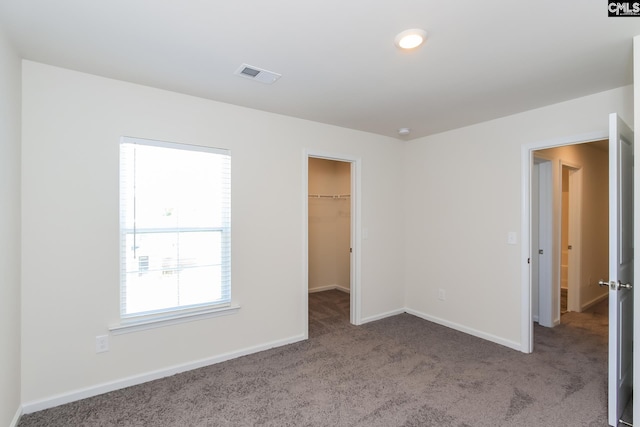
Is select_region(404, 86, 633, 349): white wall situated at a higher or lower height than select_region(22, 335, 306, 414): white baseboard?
higher

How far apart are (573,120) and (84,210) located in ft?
13.6

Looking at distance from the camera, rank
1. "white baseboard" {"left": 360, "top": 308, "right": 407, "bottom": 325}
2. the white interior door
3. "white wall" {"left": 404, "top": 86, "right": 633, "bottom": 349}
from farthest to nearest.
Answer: "white baseboard" {"left": 360, "top": 308, "right": 407, "bottom": 325} < "white wall" {"left": 404, "top": 86, "right": 633, "bottom": 349} < the white interior door

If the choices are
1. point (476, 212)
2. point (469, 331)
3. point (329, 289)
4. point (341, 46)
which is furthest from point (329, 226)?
point (341, 46)

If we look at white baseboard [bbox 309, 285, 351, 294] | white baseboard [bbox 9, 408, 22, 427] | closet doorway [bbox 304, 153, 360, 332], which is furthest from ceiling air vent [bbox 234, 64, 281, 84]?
white baseboard [bbox 309, 285, 351, 294]

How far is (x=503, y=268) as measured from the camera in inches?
134

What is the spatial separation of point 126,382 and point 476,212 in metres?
3.75

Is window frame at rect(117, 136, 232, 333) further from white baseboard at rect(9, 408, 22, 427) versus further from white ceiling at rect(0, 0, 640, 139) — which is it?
white baseboard at rect(9, 408, 22, 427)

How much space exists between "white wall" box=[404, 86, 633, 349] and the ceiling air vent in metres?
2.44

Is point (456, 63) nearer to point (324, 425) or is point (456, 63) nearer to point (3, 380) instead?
point (324, 425)

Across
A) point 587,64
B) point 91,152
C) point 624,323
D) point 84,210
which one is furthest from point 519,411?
point 91,152

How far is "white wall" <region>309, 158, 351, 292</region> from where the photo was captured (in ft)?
18.6

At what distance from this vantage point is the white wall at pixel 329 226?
5680mm

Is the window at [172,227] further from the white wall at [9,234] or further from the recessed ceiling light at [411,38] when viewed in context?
the recessed ceiling light at [411,38]

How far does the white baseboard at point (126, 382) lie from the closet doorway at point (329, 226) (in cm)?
257
